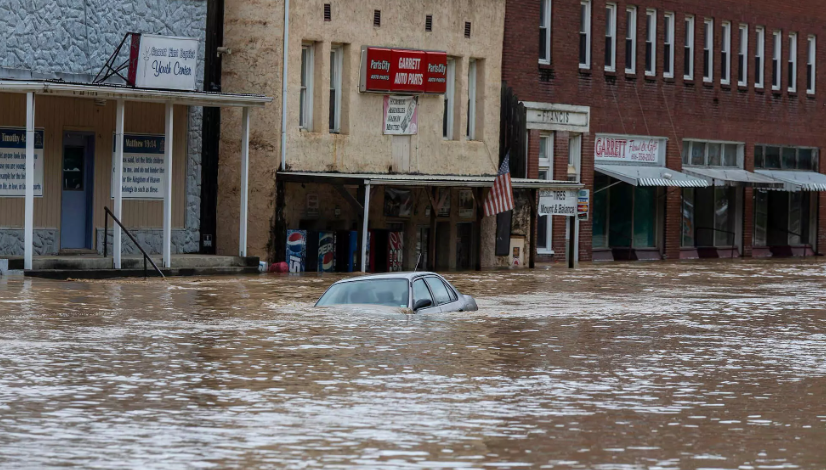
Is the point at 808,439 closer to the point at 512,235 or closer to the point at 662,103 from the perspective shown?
the point at 512,235

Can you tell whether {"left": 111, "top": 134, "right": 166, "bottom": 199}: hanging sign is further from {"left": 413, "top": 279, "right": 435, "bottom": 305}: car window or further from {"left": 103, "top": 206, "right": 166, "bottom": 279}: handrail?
{"left": 413, "top": 279, "right": 435, "bottom": 305}: car window

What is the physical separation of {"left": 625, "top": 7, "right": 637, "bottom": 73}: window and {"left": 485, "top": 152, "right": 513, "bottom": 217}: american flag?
36.4ft

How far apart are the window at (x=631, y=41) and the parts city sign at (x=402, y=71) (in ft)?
33.4

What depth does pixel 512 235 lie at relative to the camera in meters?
40.7

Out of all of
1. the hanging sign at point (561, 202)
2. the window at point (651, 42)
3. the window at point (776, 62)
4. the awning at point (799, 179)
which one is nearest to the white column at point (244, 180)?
the hanging sign at point (561, 202)

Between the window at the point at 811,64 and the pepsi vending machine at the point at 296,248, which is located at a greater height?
the window at the point at 811,64

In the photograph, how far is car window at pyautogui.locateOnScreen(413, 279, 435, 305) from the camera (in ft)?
68.7

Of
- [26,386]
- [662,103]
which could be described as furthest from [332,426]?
[662,103]

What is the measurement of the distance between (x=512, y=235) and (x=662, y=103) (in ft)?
33.0

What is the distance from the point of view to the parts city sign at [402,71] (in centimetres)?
3675

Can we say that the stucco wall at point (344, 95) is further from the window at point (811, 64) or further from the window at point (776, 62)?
the window at point (811, 64)

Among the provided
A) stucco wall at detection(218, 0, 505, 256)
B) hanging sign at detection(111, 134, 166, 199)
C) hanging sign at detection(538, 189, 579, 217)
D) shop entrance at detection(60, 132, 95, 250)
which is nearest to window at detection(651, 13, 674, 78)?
stucco wall at detection(218, 0, 505, 256)

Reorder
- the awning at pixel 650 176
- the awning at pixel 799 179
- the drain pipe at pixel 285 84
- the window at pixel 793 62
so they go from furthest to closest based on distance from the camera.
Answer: the window at pixel 793 62, the awning at pixel 799 179, the awning at pixel 650 176, the drain pipe at pixel 285 84

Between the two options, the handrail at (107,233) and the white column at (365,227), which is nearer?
the handrail at (107,233)
